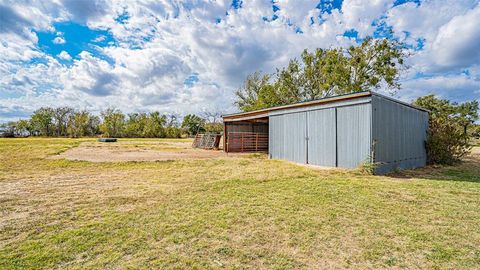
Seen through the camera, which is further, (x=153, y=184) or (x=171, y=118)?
(x=171, y=118)

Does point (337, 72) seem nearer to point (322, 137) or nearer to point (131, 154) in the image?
point (322, 137)

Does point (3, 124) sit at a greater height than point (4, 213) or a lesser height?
greater

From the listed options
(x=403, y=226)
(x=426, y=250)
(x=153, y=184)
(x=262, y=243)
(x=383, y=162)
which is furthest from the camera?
(x=383, y=162)

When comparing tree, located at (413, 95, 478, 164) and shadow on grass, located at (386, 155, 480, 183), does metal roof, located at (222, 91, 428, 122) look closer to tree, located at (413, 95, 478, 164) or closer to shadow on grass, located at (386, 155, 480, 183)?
tree, located at (413, 95, 478, 164)

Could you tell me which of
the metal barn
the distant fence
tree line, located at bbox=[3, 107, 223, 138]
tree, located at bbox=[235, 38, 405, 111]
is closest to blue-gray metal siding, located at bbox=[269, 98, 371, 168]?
the metal barn

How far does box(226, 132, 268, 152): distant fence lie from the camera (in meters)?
15.8

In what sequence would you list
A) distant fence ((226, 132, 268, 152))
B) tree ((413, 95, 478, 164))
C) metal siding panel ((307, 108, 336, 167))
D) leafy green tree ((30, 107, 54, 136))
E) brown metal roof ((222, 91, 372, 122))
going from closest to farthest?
brown metal roof ((222, 91, 372, 122)), metal siding panel ((307, 108, 336, 167)), tree ((413, 95, 478, 164)), distant fence ((226, 132, 268, 152)), leafy green tree ((30, 107, 54, 136))

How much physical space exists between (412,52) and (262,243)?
69.2 ft

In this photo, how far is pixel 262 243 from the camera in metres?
2.75

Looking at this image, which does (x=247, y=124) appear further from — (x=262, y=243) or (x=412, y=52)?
(x=262, y=243)

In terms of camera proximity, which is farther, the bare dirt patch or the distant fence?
the distant fence

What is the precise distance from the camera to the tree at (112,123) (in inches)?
1661

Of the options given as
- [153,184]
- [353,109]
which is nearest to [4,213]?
[153,184]

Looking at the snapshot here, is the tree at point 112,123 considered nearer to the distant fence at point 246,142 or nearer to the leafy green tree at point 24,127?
the leafy green tree at point 24,127
